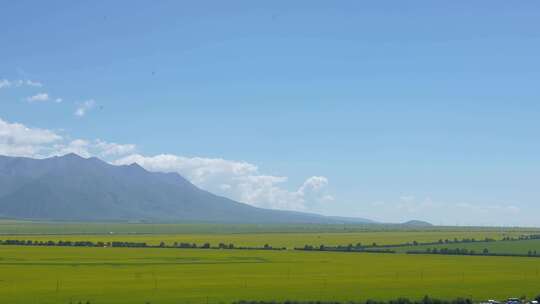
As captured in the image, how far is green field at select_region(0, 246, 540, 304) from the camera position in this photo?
171 feet

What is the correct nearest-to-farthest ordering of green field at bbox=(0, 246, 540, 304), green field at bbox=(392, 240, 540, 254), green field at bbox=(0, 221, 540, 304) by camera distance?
green field at bbox=(0, 221, 540, 304) → green field at bbox=(0, 246, 540, 304) → green field at bbox=(392, 240, 540, 254)

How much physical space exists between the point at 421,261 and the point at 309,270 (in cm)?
1974

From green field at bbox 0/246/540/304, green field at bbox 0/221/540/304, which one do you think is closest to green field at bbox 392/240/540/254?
green field at bbox 0/221/540/304

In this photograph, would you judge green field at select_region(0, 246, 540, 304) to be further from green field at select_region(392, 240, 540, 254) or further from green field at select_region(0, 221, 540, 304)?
green field at select_region(392, 240, 540, 254)

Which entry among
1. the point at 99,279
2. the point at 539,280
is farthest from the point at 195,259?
the point at 539,280

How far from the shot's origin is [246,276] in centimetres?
6594

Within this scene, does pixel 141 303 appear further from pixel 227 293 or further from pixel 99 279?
pixel 99 279

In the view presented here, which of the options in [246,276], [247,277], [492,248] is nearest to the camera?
[247,277]

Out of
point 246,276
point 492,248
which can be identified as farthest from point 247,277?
point 492,248

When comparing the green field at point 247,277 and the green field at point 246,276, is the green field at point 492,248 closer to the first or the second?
the green field at point 247,277

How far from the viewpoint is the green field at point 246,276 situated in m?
52.2

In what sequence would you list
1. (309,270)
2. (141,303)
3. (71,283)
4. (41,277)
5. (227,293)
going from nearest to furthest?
(141,303) < (227,293) < (71,283) < (41,277) < (309,270)

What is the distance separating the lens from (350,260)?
285ft

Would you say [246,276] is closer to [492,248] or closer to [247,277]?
[247,277]
